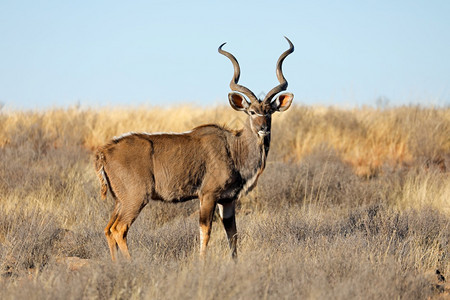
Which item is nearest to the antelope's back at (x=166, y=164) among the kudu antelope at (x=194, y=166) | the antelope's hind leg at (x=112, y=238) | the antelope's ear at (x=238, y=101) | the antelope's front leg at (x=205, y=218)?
the kudu antelope at (x=194, y=166)

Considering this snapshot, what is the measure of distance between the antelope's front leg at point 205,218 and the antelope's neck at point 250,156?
530 millimetres

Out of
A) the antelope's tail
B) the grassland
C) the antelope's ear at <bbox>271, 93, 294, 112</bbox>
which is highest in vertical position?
the antelope's ear at <bbox>271, 93, 294, 112</bbox>

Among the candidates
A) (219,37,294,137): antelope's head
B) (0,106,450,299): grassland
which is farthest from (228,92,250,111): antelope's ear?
(0,106,450,299): grassland

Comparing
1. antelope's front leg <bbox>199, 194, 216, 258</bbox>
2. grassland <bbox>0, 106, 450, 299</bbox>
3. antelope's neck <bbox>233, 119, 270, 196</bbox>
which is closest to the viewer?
grassland <bbox>0, 106, 450, 299</bbox>

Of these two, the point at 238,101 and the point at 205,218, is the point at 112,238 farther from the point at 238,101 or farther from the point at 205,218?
the point at 238,101

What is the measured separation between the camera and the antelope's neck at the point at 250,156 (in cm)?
826

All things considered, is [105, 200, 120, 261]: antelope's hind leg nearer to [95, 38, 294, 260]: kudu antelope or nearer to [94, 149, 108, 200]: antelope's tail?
[95, 38, 294, 260]: kudu antelope

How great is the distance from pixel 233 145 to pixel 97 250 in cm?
235

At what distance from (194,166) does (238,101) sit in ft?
3.97

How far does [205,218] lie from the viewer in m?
7.79

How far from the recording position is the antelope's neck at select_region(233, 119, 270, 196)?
8.26m

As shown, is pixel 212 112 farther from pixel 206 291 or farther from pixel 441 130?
pixel 206 291

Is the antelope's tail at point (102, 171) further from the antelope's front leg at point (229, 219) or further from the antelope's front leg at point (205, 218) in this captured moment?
the antelope's front leg at point (229, 219)

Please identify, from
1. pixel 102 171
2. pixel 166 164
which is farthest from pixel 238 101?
pixel 102 171
